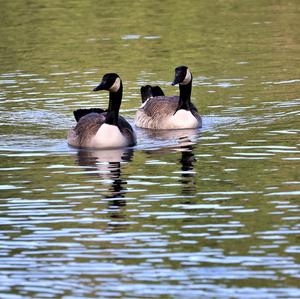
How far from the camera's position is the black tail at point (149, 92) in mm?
24672

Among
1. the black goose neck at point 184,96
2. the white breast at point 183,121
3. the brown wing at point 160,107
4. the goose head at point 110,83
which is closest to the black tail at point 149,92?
the brown wing at point 160,107

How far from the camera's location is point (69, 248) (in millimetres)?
13383

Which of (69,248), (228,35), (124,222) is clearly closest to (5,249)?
(69,248)


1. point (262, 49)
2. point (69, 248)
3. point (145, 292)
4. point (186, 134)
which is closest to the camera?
point (145, 292)

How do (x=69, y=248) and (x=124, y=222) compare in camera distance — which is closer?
(x=69, y=248)

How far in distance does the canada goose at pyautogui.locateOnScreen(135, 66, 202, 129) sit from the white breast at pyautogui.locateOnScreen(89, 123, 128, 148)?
252cm

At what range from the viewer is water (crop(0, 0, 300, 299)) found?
1234cm

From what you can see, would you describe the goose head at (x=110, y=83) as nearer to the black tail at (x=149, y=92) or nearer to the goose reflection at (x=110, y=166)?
the goose reflection at (x=110, y=166)

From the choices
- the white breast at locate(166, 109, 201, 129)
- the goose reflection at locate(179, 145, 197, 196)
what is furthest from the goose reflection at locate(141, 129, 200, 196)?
the white breast at locate(166, 109, 201, 129)

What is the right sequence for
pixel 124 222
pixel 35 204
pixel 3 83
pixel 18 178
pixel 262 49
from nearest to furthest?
1. pixel 124 222
2. pixel 35 204
3. pixel 18 178
4. pixel 3 83
5. pixel 262 49

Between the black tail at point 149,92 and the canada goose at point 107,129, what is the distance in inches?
140

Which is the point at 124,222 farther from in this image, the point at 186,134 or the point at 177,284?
the point at 186,134

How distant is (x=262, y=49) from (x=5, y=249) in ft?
59.7

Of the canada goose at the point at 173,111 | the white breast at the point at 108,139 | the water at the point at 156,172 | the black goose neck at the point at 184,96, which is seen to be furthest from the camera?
the black goose neck at the point at 184,96
